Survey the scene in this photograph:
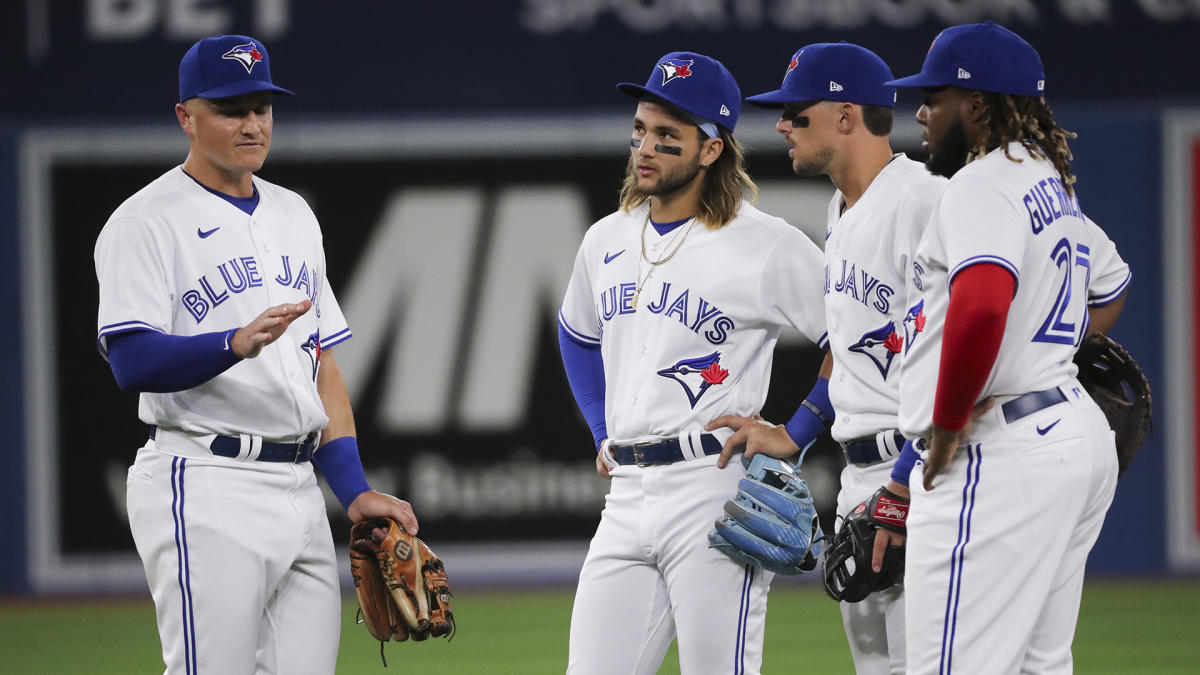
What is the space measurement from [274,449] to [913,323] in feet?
5.28

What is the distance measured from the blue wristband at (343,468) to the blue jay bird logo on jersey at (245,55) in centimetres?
102

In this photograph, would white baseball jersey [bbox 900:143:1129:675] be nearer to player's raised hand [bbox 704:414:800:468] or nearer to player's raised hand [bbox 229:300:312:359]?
player's raised hand [bbox 704:414:800:468]

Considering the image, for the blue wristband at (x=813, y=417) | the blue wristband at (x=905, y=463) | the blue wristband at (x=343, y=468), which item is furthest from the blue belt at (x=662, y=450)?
the blue wristband at (x=343, y=468)

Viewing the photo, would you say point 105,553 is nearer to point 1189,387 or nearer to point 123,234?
point 123,234

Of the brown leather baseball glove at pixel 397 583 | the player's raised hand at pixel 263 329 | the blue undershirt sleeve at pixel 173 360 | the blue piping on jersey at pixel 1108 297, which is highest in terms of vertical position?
the blue piping on jersey at pixel 1108 297

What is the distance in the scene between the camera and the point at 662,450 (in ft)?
12.1

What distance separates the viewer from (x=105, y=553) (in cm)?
920

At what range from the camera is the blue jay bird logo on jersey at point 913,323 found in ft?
10.7

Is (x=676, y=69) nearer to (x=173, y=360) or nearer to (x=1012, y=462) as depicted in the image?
(x=1012, y=462)

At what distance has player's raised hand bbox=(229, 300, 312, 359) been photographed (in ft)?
10.1

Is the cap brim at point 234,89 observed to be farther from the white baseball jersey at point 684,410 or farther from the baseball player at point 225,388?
the white baseball jersey at point 684,410

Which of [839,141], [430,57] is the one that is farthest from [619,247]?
[430,57]

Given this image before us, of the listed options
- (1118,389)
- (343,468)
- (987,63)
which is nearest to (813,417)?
(1118,389)

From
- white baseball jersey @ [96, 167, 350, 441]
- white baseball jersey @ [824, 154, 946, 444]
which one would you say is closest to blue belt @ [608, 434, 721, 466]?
white baseball jersey @ [824, 154, 946, 444]
